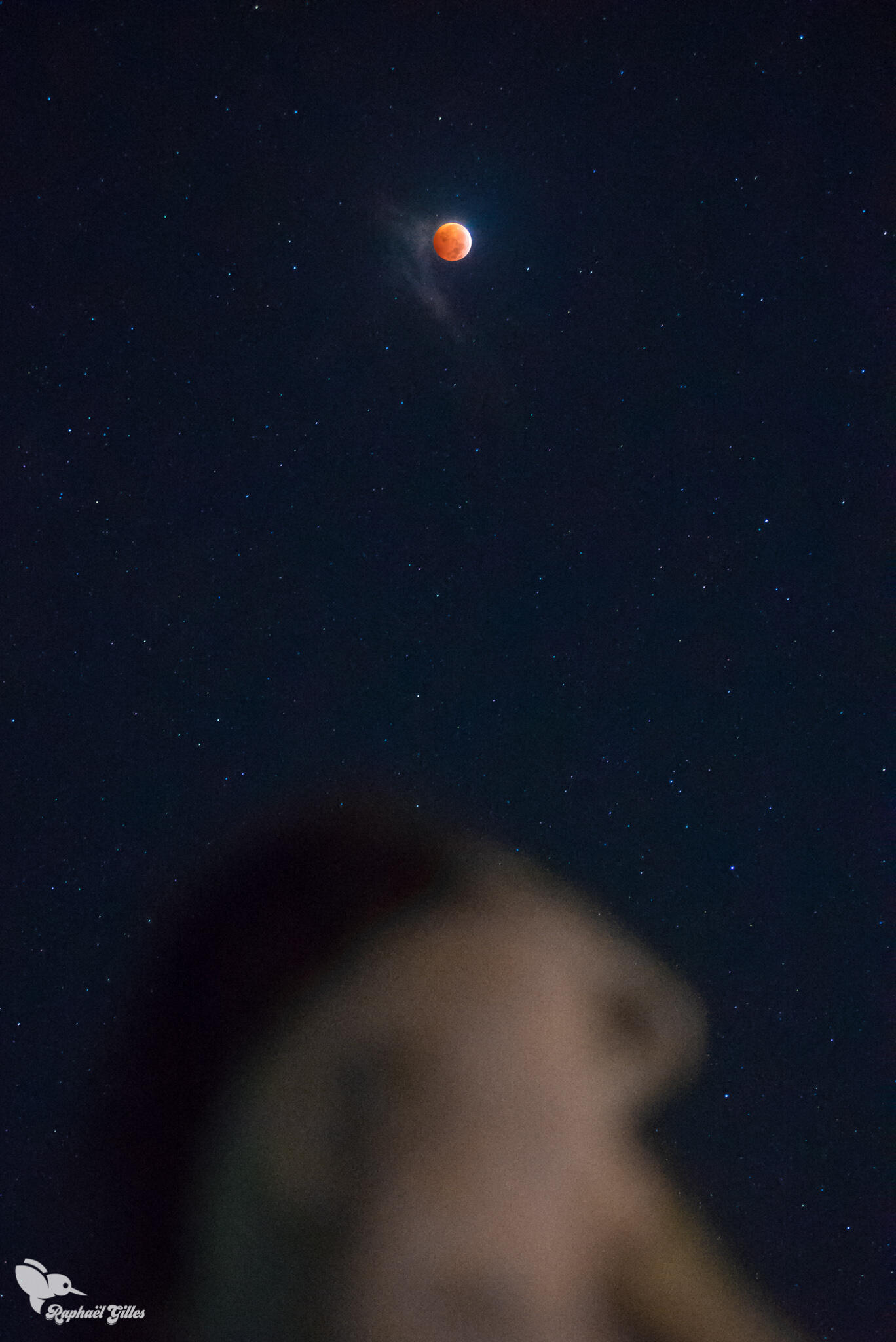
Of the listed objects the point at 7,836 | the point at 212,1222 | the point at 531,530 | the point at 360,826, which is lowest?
the point at 212,1222

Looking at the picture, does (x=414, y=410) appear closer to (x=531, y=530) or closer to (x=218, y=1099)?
(x=531, y=530)

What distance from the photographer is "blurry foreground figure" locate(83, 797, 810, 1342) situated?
59 centimetres

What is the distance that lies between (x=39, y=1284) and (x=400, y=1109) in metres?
0.27

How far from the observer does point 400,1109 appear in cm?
59

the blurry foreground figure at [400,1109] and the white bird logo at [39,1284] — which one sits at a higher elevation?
the blurry foreground figure at [400,1109]

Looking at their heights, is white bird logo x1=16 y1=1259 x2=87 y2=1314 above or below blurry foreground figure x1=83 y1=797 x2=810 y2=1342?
below

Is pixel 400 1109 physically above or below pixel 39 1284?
above

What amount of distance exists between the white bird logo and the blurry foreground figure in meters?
0.04

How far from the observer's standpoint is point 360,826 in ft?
1.97

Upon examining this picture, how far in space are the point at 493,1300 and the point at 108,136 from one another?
847 millimetres

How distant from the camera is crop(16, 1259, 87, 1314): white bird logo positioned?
1.92 feet

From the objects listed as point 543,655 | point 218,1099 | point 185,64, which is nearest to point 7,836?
point 218,1099

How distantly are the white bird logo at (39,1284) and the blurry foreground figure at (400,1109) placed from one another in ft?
0.12

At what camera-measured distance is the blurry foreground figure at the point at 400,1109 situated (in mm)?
586
